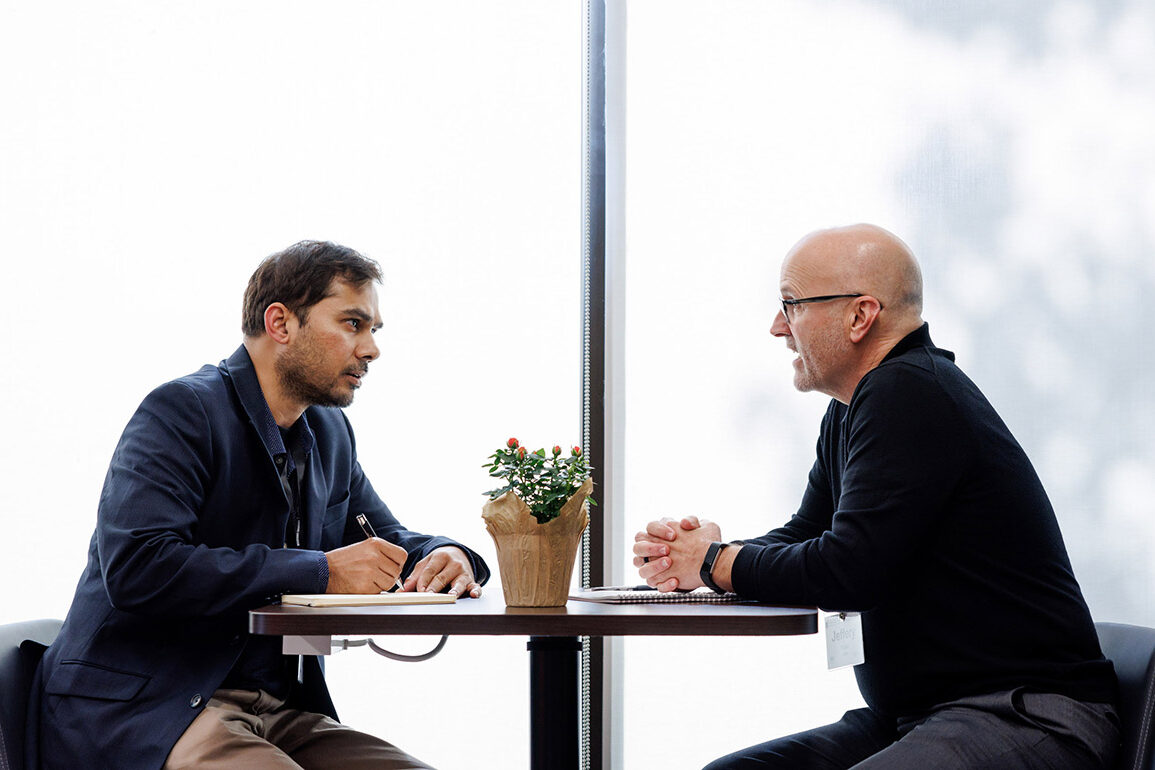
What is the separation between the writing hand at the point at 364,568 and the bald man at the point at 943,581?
482 mm

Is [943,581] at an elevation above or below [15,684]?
above

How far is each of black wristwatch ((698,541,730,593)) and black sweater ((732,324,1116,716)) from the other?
6 cm

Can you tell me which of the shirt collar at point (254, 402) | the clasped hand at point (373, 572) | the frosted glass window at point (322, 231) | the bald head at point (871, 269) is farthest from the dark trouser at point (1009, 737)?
the frosted glass window at point (322, 231)

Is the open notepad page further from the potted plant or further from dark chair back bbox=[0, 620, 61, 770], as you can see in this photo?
dark chair back bbox=[0, 620, 61, 770]

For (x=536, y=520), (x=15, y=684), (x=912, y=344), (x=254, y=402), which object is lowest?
(x=15, y=684)

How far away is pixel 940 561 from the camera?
72.1 inches

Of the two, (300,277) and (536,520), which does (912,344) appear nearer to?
(536,520)

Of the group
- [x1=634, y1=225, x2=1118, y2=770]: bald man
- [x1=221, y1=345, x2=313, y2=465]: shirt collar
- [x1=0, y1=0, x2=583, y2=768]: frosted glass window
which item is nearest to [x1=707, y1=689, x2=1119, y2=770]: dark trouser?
[x1=634, y1=225, x2=1118, y2=770]: bald man

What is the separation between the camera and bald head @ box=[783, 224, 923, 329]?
2094 mm

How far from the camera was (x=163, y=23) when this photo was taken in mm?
3186

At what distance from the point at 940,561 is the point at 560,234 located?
1914 mm

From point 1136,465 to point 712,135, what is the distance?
1553 mm

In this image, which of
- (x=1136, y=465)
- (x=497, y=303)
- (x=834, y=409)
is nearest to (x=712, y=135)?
(x=497, y=303)

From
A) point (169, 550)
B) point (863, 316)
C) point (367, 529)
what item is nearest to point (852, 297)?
point (863, 316)
